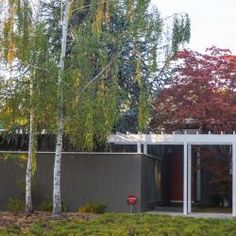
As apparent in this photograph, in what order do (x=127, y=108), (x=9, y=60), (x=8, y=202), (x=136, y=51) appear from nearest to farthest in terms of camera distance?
(x=9, y=60) < (x=136, y=51) < (x=8, y=202) < (x=127, y=108)

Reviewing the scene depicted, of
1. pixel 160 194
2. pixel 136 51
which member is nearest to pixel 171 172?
pixel 160 194

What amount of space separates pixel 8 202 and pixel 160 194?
6456 millimetres

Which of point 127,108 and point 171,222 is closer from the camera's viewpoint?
point 171,222

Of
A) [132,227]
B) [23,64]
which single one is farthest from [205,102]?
Answer: [132,227]

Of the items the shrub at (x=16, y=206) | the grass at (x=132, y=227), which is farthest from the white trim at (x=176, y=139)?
the grass at (x=132, y=227)

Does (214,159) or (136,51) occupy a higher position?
(136,51)

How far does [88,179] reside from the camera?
20.3 m

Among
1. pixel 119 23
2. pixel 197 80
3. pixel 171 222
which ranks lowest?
pixel 171 222

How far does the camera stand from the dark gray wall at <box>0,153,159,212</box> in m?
20.0

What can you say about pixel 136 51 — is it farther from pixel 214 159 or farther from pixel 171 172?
pixel 171 172

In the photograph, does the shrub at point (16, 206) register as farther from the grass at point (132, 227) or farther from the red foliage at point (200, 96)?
the red foliage at point (200, 96)

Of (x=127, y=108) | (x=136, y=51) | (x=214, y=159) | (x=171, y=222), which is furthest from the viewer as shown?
(x=127, y=108)

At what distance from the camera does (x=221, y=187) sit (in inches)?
938

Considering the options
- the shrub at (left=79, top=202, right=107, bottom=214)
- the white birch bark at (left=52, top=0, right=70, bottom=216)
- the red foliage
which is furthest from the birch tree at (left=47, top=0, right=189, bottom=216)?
the red foliage
